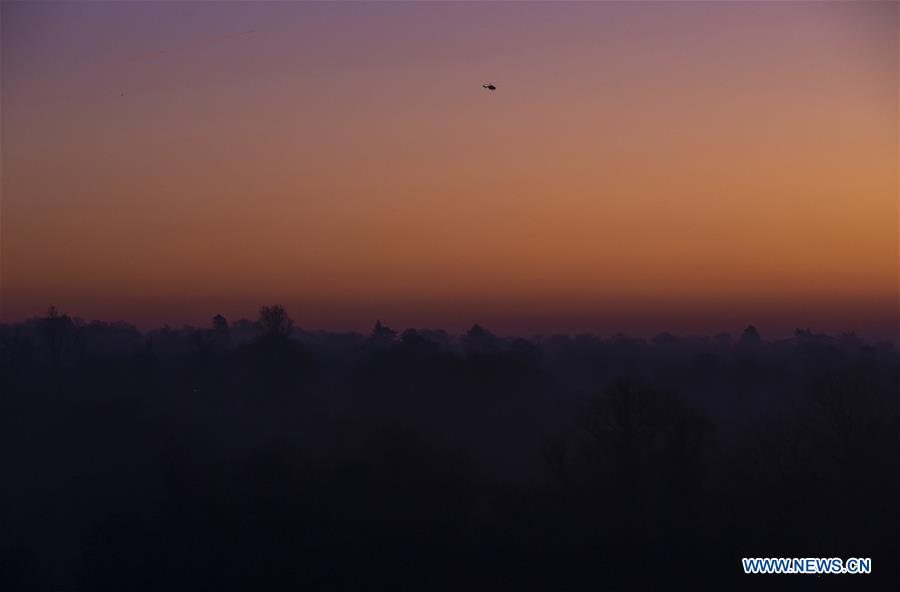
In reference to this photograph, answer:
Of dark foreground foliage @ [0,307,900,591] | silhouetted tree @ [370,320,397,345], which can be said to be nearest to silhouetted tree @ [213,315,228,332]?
silhouetted tree @ [370,320,397,345]

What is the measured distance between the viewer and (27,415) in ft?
171

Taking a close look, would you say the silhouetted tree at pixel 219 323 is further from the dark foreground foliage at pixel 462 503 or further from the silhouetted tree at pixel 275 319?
the dark foreground foliage at pixel 462 503

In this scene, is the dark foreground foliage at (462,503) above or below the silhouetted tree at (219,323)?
below

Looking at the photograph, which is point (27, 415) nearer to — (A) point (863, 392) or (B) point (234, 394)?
(B) point (234, 394)

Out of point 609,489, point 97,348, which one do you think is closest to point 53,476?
point 609,489

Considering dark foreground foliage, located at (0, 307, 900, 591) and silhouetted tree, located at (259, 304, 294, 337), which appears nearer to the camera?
dark foreground foliage, located at (0, 307, 900, 591)

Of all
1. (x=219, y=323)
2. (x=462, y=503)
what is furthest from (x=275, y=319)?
(x=462, y=503)

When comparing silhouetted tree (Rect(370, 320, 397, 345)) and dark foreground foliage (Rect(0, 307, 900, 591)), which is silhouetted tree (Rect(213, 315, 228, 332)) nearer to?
silhouetted tree (Rect(370, 320, 397, 345))

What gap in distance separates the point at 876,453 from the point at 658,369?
56872 mm

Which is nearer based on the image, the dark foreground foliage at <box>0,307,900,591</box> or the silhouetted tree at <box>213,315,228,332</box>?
the dark foreground foliage at <box>0,307,900,591</box>

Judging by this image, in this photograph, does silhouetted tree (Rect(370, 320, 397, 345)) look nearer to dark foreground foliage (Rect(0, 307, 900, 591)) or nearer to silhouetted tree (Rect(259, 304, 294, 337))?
silhouetted tree (Rect(259, 304, 294, 337))

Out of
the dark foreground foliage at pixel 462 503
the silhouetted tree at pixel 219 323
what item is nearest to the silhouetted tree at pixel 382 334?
the silhouetted tree at pixel 219 323

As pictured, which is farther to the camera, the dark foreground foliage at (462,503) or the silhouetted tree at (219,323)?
the silhouetted tree at (219,323)

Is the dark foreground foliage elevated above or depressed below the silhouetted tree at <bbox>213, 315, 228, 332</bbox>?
below
